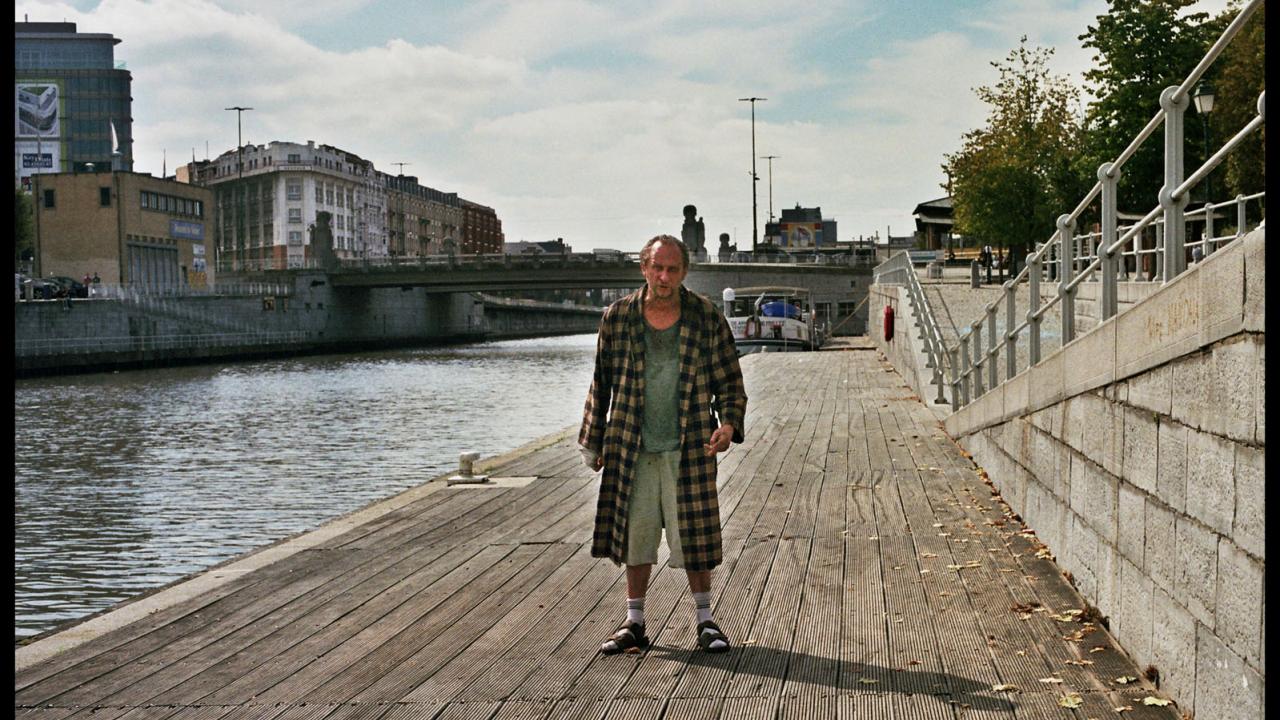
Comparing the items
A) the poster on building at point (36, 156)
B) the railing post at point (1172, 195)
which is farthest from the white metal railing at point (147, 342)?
the poster on building at point (36, 156)

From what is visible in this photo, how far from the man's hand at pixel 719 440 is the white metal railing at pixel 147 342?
150 ft

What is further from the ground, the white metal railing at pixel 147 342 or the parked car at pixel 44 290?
the parked car at pixel 44 290

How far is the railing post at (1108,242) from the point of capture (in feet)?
21.1

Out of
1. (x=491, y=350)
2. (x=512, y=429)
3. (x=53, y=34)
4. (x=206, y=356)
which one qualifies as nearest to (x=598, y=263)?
(x=491, y=350)

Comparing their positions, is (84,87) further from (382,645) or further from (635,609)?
(635,609)

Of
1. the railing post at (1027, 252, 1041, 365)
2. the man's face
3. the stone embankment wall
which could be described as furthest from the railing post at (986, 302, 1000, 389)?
the man's face

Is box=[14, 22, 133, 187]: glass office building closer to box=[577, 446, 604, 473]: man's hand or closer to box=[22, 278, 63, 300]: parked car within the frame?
box=[22, 278, 63, 300]: parked car

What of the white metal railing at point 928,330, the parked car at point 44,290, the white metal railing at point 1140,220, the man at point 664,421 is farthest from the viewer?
the parked car at point 44,290

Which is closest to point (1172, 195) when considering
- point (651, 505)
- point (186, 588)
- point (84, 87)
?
point (651, 505)

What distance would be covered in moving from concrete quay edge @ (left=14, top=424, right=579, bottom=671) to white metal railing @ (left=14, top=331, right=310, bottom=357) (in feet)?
133

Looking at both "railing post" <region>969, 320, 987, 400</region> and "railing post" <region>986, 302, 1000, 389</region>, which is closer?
"railing post" <region>986, 302, 1000, 389</region>

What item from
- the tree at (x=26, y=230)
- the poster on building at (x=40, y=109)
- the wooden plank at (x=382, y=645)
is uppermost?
the poster on building at (x=40, y=109)

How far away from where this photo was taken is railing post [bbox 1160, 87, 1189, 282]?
5.51 meters

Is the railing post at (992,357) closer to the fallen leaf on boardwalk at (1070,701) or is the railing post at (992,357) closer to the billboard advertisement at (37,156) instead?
the fallen leaf on boardwalk at (1070,701)
